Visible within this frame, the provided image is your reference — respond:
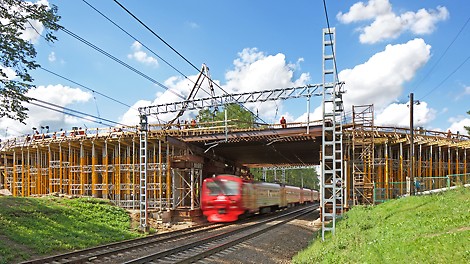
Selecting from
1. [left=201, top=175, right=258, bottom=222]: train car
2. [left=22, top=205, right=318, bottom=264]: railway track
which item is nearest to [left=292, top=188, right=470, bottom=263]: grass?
[left=22, top=205, right=318, bottom=264]: railway track

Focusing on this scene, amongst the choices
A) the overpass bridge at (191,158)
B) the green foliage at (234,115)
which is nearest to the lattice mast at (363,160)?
the overpass bridge at (191,158)

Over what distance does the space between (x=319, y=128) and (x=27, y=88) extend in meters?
17.6

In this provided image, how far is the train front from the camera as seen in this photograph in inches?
1011

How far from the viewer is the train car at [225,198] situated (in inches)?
1011

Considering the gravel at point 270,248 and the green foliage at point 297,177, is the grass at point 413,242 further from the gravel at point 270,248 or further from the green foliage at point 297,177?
the green foliage at point 297,177

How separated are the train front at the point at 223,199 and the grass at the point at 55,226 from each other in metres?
5.48

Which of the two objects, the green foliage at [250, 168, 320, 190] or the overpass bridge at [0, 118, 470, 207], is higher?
the overpass bridge at [0, 118, 470, 207]

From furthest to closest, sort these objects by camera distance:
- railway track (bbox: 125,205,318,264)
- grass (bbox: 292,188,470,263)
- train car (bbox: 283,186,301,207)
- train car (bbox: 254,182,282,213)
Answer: train car (bbox: 283,186,301,207) → train car (bbox: 254,182,282,213) → railway track (bbox: 125,205,318,264) → grass (bbox: 292,188,470,263)

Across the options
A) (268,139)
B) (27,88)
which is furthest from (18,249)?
(268,139)

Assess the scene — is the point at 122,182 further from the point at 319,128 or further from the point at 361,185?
the point at 361,185

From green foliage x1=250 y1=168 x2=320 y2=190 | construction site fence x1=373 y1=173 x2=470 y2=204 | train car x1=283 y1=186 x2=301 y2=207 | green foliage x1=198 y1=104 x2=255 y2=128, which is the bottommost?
green foliage x1=250 y1=168 x2=320 y2=190

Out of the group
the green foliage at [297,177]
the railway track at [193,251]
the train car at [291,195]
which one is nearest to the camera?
the railway track at [193,251]

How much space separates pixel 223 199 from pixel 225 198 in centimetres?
16

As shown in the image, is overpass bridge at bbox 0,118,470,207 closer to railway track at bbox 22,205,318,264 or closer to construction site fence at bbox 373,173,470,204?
construction site fence at bbox 373,173,470,204
